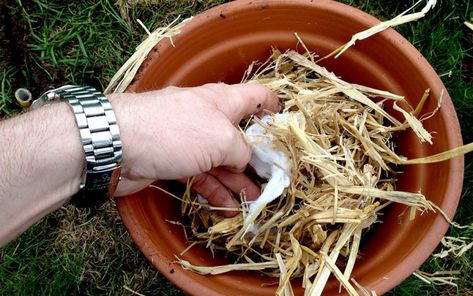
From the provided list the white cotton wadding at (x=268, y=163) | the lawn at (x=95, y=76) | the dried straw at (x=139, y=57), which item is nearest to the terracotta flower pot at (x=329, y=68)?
the dried straw at (x=139, y=57)

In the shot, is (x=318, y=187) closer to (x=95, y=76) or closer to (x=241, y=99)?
(x=241, y=99)

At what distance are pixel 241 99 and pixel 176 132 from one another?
0.22m

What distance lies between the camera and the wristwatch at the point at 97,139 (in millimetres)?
1255

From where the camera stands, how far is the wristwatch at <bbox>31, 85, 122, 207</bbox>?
125cm

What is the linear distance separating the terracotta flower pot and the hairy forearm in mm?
235

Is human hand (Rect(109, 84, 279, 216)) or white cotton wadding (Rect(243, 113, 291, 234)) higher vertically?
human hand (Rect(109, 84, 279, 216))

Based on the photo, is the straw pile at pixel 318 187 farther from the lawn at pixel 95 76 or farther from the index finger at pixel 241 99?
the lawn at pixel 95 76

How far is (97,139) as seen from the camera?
4.09 ft

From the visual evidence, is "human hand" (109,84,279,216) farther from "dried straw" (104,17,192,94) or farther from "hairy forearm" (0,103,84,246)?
"dried straw" (104,17,192,94)

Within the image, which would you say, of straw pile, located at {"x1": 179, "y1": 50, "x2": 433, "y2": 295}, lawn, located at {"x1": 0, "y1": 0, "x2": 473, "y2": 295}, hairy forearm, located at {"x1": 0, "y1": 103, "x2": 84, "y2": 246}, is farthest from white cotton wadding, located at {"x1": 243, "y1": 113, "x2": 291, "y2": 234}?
lawn, located at {"x1": 0, "y1": 0, "x2": 473, "y2": 295}

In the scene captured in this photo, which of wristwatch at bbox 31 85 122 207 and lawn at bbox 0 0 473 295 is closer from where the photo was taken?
wristwatch at bbox 31 85 122 207

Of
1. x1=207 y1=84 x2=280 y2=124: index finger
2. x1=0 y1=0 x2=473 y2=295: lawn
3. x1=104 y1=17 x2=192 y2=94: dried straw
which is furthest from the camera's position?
x1=0 y1=0 x2=473 y2=295: lawn

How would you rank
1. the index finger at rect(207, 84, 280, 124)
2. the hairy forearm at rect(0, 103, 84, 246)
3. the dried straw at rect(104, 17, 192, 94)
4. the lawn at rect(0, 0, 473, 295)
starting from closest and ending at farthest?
the hairy forearm at rect(0, 103, 84, 246), the index finger at rect(207, 84, 280, 124), the dried straw at rect(104, 17, 192, 94), the lawn at rect(0, 0, 473, 295)

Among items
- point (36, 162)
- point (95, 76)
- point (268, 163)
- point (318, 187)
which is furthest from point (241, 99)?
point (95, 76)
